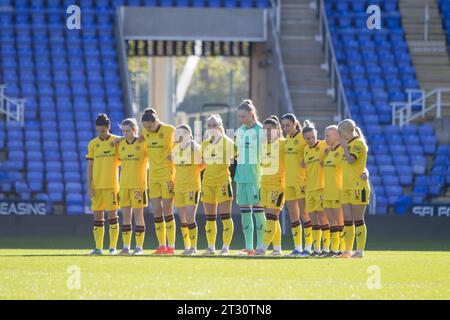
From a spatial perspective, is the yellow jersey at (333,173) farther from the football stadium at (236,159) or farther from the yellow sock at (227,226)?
the yellow sock at (227,226)

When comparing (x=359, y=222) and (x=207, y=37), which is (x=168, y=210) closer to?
(x=359, y=222)

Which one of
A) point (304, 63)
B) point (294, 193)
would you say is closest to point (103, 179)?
point (294, 193)

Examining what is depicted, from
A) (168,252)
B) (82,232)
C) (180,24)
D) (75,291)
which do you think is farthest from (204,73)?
(75,291)

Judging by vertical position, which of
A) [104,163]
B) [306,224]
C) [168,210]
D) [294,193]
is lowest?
[306,224]

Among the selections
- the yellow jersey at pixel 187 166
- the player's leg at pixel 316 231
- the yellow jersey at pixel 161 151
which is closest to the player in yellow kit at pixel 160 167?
the yellow jersey at pixel 161 151

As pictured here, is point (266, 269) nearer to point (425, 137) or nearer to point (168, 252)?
point (168, 252)

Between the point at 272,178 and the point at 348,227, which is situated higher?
the point at 272,178

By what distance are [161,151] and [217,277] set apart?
4.71m

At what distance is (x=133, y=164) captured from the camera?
1825 centimetres

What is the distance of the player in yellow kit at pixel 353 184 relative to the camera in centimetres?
1739

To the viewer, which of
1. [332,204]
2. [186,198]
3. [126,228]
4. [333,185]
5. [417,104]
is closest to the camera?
[333,185]

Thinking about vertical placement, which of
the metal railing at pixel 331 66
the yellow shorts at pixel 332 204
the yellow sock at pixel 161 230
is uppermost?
the metal railing at pixel 331 66

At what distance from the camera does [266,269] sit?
14.9 metres

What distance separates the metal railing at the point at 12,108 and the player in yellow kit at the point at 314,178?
41.0 ft
